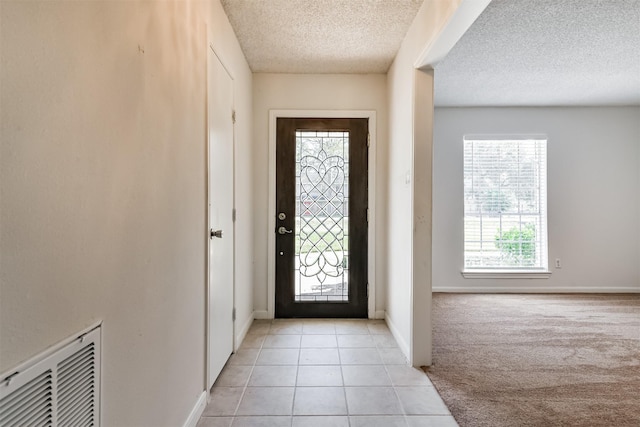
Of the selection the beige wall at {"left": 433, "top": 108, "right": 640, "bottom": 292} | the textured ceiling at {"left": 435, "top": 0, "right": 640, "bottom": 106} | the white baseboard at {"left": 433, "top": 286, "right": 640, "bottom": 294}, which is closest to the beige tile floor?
the white baseboard at {"left": 433, "top": 286, "right": 640, "bottom": 294}

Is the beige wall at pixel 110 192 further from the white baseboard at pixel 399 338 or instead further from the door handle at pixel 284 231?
the door handle at pixel 284 231

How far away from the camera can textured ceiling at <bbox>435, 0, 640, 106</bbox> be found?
251cm

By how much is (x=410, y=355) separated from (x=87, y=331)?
2.09 meters

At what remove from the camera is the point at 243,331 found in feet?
9.73

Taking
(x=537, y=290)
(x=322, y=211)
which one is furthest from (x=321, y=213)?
(x=537, y=290)

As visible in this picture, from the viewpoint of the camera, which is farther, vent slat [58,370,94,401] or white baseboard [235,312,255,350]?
white baseboard [235,312,255,350]

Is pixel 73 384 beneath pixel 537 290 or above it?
above

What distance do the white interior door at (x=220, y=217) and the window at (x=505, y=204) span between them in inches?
134

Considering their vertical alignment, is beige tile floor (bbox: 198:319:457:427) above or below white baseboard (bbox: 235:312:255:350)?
below

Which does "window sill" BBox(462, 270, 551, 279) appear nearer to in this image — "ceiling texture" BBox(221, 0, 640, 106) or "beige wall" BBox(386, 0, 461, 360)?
"beige wall" BBox(386, 0, 461, 360)

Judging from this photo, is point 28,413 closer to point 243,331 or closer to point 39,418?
point 39,418

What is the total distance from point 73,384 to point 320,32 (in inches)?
104

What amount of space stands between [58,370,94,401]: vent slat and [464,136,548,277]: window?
4.58 m

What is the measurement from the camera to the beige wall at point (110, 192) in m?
0.71
